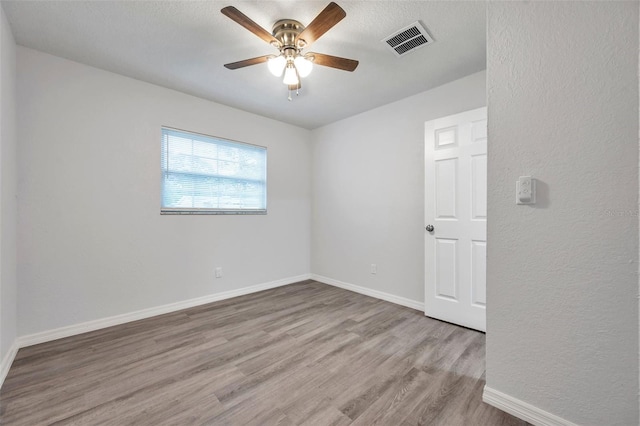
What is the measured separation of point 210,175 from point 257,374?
235cm

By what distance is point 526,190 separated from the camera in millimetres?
1372

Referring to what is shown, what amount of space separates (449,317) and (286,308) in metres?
1.72

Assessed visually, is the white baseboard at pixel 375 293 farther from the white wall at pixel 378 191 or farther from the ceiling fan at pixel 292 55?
the ceiling fan at pixel 292 55

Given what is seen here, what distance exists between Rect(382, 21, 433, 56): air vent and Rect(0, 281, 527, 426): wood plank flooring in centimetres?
244

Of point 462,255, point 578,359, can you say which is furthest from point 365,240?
point 578,359

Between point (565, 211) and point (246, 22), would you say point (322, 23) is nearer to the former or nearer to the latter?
point (246, 22)

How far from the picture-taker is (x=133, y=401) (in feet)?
4.97

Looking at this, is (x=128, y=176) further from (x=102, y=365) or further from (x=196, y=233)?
(x=102, y=365)

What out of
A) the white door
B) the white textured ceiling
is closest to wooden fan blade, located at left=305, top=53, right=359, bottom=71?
the white textured ceiling

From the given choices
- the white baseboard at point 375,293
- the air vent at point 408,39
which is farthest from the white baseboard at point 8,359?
the air vent at point 408,39

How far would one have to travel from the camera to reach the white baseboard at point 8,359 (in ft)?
5.54

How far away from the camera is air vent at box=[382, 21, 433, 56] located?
1904 mm

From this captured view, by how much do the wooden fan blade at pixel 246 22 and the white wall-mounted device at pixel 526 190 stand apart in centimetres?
178

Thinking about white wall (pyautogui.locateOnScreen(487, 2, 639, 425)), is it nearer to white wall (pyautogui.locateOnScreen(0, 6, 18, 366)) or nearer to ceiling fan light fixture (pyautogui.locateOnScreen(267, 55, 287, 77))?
ceiling fan light fixture (pyautogui.locateOnScreen(267, 55, 287, 77))
